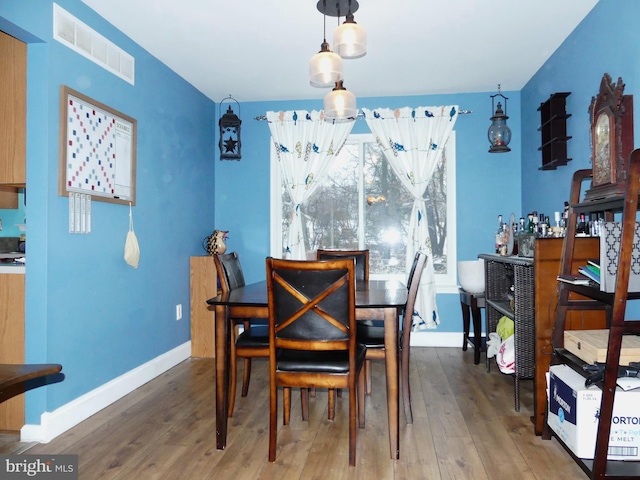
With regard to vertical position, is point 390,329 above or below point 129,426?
above

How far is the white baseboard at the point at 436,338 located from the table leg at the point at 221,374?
2.46 m

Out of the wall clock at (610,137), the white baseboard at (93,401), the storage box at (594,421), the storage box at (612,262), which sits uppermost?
the wall clock at (610,137)

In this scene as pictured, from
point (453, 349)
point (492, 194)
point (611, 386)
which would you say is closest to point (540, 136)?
point (492, 194)

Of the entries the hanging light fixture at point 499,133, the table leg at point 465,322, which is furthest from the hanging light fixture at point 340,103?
the table leg at point 465,322

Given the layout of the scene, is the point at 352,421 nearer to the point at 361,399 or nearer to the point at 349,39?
the point at 361,399

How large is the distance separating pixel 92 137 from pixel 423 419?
8.29 ft

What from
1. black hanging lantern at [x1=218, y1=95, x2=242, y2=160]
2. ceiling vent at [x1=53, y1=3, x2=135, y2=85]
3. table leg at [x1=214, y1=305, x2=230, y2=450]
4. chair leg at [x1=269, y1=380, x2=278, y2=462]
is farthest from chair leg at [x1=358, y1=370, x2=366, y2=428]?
black hanging lantern at [x1=218, y1=95, x2=242, y2=160]

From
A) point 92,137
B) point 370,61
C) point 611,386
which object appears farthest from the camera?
point 370,61

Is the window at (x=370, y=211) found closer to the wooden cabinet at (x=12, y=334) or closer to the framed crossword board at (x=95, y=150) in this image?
the framed crossword board at (x=95, y=150)

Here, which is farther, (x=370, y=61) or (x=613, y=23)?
(x=370, y=61)

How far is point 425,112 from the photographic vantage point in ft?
14.1

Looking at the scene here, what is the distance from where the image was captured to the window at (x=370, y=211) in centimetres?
439

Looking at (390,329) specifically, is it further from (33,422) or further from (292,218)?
(292,218)

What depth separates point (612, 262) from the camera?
186 centimetres
